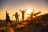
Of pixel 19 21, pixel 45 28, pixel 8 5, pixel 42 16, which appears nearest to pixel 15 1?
pixel 8 5

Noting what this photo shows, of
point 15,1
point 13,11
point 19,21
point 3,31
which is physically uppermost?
point 15,1

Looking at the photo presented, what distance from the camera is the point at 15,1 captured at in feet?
10.1

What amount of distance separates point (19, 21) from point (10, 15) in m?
0.23

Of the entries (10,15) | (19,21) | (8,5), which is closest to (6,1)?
(8,5)

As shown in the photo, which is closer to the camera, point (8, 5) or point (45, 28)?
point (45, 28)

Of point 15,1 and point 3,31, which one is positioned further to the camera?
point 15,1

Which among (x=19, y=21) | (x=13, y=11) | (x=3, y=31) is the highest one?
(x=13, y=11)

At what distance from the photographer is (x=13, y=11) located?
3055mm

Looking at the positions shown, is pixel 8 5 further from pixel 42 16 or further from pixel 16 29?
pixel 42 16

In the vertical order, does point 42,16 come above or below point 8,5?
below

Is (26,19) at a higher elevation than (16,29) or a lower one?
higher

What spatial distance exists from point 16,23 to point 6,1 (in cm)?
53

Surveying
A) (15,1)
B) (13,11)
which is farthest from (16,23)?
(15,1)

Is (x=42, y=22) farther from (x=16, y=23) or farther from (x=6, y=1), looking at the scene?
(x=6, y=1)
